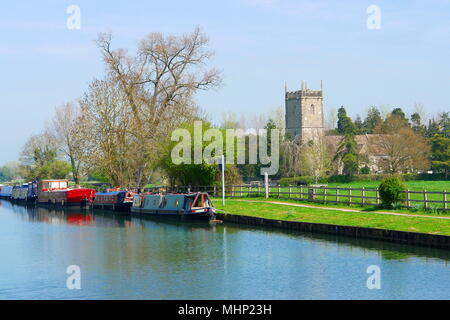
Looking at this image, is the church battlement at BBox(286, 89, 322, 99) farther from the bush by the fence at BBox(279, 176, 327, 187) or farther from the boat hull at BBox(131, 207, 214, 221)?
the boat hull at BBox(131, 207, 214, 221)

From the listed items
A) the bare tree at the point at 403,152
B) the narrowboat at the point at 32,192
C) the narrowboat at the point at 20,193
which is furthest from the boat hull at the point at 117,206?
the bare tree at the point at 403,152

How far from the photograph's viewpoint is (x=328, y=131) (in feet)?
504

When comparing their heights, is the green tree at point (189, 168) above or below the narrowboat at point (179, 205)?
above

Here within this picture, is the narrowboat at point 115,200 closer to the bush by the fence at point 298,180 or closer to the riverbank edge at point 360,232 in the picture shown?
the riverbank edge at point 360,232

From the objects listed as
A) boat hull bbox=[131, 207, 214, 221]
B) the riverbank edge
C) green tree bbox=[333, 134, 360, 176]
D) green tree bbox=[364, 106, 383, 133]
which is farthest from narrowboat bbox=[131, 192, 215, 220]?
green tree bbox=[364, 106, 383, 133]

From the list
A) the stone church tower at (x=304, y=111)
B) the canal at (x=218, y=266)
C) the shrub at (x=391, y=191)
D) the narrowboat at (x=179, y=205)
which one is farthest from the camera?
the stone church tower at (x=304, y=111)

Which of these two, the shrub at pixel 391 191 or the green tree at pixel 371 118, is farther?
the green tree at pixel 371 118

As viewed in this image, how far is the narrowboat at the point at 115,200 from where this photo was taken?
65.9 metres

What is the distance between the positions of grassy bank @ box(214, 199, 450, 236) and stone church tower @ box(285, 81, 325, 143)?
119117 millimetres

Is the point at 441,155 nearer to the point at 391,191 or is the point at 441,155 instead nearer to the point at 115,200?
the point at 115,200

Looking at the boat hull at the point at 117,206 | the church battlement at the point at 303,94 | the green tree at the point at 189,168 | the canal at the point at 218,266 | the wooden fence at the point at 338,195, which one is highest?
the church battlement at the point at 303,94

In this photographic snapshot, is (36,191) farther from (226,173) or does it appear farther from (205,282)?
(205,282)

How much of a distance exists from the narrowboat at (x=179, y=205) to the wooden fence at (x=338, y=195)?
6.48 meters
